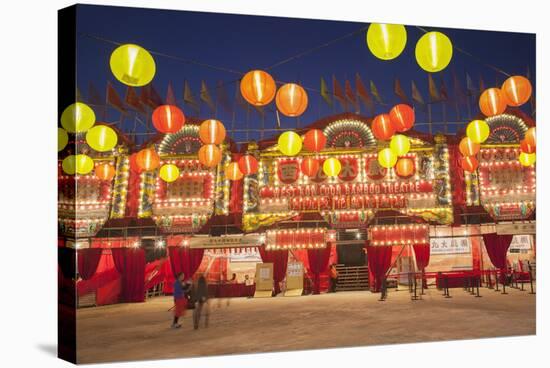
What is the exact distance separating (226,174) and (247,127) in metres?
0.52

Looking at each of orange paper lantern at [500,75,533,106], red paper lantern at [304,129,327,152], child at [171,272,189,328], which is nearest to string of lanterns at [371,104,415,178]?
red paper lantern at [304,129,327,152]

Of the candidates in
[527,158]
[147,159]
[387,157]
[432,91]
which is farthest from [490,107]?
[147,159]

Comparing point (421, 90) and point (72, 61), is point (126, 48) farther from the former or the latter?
point (421, 90)

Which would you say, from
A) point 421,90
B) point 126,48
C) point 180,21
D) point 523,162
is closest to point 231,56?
point 180,21

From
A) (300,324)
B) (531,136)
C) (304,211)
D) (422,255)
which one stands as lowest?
(300,324)

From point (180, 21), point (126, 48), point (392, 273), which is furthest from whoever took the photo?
point (392, 273)

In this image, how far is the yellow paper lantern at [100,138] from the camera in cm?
747

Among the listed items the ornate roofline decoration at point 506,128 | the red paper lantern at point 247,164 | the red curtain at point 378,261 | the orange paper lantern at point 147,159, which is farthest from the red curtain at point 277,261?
the ornate roofline decoration at point 506,128

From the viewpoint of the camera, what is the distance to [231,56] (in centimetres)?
805


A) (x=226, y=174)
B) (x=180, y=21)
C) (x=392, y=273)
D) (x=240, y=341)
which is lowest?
(x=240, y=341)

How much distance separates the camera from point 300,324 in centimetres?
815

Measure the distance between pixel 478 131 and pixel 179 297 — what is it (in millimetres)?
3607

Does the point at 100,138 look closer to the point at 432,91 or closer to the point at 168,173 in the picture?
the point at 168,173

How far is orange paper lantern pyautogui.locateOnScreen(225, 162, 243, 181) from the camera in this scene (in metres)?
8.19
